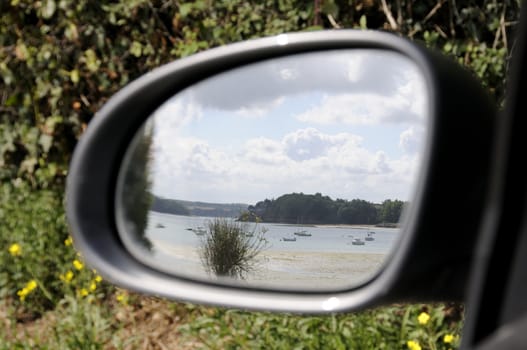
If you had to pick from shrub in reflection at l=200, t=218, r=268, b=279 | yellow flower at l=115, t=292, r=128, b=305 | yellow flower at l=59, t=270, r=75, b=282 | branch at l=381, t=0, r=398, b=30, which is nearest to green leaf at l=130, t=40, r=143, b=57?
yellow flower at l=59, t=270, r=75, b=282

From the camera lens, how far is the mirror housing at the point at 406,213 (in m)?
1.09

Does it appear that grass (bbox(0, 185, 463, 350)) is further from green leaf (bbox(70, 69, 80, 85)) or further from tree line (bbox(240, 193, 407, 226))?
tree line (bbox(240, 193, 407, 226))

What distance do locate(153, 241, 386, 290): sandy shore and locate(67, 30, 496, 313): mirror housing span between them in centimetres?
4

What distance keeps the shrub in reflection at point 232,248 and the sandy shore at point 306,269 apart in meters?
0.02

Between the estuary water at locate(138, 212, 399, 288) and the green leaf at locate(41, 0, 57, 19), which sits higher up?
the green leaf at locate(41, 0, 57, 19)

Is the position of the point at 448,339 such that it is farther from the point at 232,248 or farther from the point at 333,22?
the point at 232,248

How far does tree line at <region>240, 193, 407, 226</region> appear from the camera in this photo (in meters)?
1.37

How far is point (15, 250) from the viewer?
555 centimetres

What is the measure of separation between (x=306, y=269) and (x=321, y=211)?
0.40 ft

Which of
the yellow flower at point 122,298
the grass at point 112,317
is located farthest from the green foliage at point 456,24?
the yellow flower at point 122,298

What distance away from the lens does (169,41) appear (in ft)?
19.4

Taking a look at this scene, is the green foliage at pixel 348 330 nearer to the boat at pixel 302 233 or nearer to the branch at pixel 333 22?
the branch at pixel 333 22

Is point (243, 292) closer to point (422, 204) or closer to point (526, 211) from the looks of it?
point (422, 204)

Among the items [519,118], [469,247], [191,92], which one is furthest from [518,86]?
[191,92]
